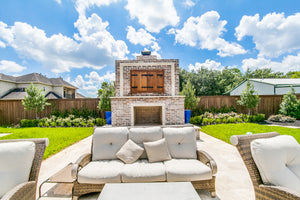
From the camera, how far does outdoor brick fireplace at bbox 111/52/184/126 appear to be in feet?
20.9

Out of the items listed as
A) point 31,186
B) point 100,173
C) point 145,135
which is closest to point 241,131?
point 145,135

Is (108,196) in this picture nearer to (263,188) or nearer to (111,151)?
(111,151)

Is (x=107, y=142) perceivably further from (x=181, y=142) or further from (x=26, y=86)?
(x=26, y=86)

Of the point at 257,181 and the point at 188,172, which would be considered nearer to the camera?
the point at 257,181

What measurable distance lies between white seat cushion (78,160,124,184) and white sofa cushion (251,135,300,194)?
1957 millimetres

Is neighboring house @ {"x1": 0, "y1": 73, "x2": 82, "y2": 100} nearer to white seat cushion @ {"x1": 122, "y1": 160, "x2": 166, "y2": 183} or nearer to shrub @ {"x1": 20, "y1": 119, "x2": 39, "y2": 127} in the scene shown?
shrub @ {"x1": 20, "y1": 119, "x2": 39, "y2": 127}

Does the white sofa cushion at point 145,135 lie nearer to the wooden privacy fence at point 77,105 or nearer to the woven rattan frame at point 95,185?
the woven rattan frame at point 95,185

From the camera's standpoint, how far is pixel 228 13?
748 centimetres

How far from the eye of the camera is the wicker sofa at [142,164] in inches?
81.7

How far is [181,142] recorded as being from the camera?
2756 mm

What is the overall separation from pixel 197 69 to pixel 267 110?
38.7ft

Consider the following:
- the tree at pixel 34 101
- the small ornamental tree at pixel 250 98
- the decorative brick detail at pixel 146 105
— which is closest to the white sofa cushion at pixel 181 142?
the decorative brick detail at pixel 146 105

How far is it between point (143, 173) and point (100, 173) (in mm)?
693

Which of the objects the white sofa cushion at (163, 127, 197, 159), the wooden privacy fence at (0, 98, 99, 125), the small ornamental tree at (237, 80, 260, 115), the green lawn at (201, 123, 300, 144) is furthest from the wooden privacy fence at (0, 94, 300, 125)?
the white sofa cushion at (163, 127, 197, 159)
